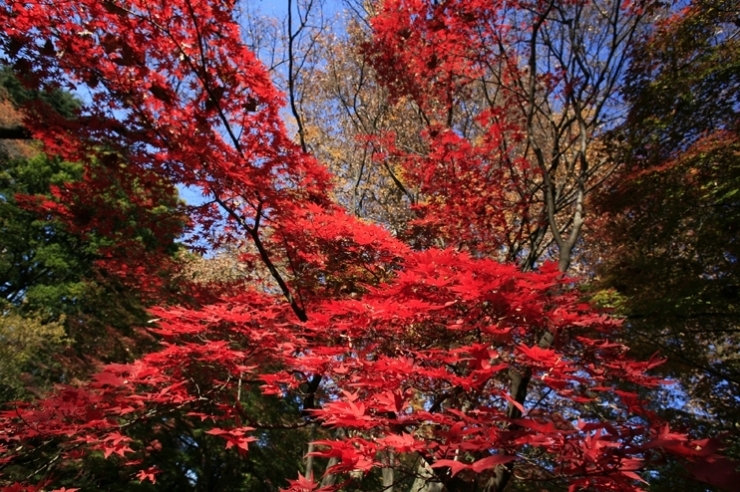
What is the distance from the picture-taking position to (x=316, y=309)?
4.18 metres

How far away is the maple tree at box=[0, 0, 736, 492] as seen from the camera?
215 cm

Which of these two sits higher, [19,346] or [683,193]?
[683,193]

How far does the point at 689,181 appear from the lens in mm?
4641

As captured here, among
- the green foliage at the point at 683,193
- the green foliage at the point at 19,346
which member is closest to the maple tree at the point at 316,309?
the green foliage at the point at 683,193

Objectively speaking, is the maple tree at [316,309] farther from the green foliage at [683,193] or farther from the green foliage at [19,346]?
the green foliage at [19,346]

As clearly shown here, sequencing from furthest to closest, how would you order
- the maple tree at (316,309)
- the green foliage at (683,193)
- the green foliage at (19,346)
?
the green foliage at (19,346)
the green foliage at (683,193)
the maple tree at (316,309)

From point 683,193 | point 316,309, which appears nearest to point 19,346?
point 316,309

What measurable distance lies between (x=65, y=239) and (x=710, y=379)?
16.5 metres

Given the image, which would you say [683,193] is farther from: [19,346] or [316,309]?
[19,346]

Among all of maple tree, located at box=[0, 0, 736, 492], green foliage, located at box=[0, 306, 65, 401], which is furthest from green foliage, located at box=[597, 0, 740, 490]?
green foliage, located at box=[0, 306, 65, 401]

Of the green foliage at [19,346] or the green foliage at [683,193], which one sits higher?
the green foliage at [683,193]

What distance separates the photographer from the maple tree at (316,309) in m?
2.15

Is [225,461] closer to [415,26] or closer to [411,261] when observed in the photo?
[411,261]

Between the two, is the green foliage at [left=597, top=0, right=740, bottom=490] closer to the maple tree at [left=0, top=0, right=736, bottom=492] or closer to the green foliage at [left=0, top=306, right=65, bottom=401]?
the maple tree at [left=0, top=0, right=736, bottom=492]
